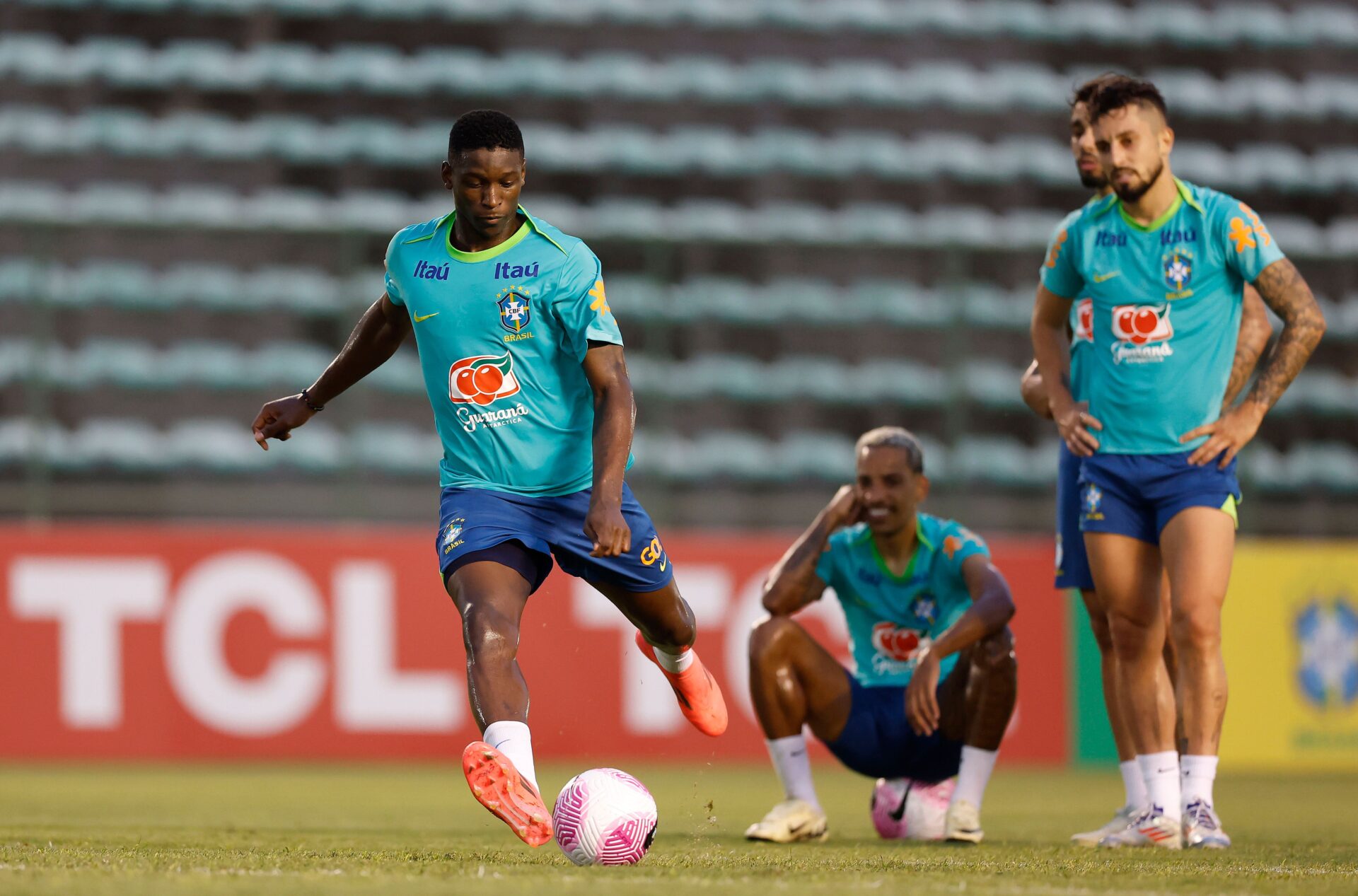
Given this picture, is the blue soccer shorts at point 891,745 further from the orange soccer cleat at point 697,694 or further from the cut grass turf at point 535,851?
the orange soccer cleat at point 697,694

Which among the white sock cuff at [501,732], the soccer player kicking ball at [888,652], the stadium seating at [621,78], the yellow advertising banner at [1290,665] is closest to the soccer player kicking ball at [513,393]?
the white sock cuff at [501,732]

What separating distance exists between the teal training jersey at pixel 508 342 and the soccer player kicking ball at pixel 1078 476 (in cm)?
166

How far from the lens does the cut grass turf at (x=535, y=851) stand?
3859 mm

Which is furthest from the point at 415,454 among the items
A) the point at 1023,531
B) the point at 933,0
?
the point at 933,0

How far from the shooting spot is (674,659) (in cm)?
516

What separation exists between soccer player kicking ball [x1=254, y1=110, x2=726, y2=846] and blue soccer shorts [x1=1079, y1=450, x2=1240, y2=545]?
4.46 feet

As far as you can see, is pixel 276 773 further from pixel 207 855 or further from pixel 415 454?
pixel 207 855

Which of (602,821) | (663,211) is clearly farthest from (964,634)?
(663,211)

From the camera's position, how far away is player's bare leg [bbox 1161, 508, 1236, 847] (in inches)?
199

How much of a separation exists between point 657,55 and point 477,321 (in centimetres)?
842

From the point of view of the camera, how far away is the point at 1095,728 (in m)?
9.49

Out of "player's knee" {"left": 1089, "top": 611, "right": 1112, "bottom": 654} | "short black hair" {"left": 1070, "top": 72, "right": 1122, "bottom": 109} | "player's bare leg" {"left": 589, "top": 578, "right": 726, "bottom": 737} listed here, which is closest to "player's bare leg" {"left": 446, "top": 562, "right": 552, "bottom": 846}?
"player's bare leg" {"left": 589, "top": 578, "right": 726, "bottom": 737}

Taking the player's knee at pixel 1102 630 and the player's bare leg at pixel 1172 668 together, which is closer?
the player's bare leg at pixel 1172 668

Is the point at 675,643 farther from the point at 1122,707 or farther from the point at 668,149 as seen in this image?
the point at 668,149
